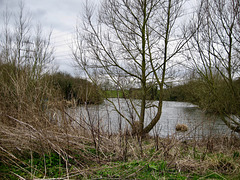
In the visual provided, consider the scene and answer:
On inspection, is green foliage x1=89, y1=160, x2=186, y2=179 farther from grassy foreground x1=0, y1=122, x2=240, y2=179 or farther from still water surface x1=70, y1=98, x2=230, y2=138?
still water surface x1=70, y1=98, x2=230, y2=138

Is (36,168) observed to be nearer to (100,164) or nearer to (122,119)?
(100,164)

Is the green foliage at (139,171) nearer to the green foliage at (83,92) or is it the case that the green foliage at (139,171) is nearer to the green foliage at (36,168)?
the green foliage at (36,168)

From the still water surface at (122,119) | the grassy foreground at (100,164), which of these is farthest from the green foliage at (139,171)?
the still water surface at (122,119)

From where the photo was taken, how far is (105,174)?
2334 millimetres

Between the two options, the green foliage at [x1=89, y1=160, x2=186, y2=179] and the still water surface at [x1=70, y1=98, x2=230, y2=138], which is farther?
the still water surface at [x1=70, y1=98, x2=230, y2=138]

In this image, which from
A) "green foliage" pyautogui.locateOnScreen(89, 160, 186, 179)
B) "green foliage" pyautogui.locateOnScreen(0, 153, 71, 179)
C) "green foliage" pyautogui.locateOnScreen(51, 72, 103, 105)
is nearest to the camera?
"green foliage" pyautogui.locateOnScreen(89, 160, 186, 179)

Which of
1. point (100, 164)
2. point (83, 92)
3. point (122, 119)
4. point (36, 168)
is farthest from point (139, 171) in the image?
point (122, 119)

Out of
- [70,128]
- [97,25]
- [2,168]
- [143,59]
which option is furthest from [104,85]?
[2,168]

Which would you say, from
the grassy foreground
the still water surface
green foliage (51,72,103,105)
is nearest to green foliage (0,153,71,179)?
the grassy foreground

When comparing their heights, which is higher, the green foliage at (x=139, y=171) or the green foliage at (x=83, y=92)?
the green foliage at (x=83, y=92)

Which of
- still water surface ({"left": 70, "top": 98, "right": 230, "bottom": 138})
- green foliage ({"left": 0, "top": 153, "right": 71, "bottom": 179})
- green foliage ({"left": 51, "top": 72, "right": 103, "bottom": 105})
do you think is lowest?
green foliage ({"left": 0, "top": 153, "right": 71, "bottom": 179})

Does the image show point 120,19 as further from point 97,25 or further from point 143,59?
point 143,59

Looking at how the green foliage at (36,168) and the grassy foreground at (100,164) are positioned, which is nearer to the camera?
the grassy foreground at (100,164)

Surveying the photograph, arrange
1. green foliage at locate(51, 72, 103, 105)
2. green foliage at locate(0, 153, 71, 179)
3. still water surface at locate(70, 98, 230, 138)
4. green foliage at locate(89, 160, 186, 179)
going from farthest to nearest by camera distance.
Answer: green foliage at locate(51, 72, 103, 105) → still water surface at locate(70, 98, 230, 138) → green foliage at locate(0, 153, 71, 179) → green foliage at locate(89, 160, 186, 179)
